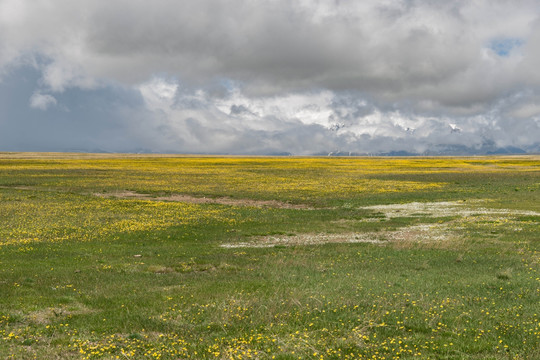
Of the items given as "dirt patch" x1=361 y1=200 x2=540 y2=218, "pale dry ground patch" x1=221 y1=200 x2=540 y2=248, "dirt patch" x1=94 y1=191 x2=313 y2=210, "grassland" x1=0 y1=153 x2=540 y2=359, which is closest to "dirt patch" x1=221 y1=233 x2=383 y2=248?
"pale dry ground patch" x1=221 y1=200 x2=540 y2=248

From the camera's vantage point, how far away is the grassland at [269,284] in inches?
486

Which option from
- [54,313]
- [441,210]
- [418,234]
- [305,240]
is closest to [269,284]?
[54,313]

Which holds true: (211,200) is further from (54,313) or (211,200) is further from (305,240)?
(54,313)

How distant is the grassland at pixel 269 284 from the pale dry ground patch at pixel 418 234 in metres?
0.18

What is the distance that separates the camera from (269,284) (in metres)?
18.9

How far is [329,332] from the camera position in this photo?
13125mm

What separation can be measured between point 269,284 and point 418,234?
1795cm

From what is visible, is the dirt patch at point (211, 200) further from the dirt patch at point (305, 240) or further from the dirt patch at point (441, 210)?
the dirt patch at point (305, 240)

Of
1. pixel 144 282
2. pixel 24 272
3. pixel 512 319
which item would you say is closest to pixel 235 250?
pixel 144 282

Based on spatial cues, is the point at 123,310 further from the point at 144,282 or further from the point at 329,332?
the point at 329,332

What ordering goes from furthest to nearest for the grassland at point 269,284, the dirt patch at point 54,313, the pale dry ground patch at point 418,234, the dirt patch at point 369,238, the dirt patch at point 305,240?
the dirt patch at point 305,240, the dirt patch at point 369,238, the pale dry ground patch at point 418,234, the dirt patch at point 54,313, the grassland at point 269,284

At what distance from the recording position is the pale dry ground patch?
2976 cm

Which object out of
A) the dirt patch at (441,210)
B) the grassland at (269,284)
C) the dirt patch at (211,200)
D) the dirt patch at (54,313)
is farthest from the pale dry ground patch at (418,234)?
the dirt patch at (54,313)

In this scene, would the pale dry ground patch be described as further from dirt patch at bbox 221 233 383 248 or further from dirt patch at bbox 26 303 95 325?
dirt patch at bbox 26 303 95 325
